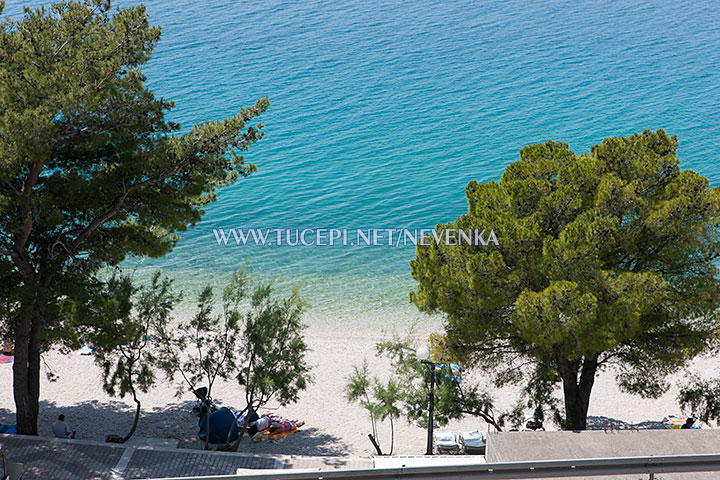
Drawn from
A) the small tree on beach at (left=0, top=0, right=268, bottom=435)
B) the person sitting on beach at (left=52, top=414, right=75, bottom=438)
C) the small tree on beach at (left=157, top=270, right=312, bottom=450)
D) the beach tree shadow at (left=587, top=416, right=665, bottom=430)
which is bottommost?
the person sitting on beach at (left=52, top=414, right=75, bottom=438)

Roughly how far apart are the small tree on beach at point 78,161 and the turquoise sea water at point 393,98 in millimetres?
13945

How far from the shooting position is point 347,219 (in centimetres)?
3956

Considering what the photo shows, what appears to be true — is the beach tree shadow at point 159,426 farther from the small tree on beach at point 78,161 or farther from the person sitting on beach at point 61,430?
the small tree on beach at point 78,161

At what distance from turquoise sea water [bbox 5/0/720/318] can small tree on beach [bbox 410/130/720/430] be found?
543 inches

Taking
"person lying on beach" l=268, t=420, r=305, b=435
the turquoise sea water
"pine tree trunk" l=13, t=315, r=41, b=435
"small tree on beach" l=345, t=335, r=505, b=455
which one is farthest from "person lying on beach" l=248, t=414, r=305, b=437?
the turquoise sea water

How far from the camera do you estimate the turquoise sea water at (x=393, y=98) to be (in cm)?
3694

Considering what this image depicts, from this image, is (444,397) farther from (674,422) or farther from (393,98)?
(393,98)

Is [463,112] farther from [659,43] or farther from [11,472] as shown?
[11,472]

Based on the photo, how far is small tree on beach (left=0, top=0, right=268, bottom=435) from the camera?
1288 cm

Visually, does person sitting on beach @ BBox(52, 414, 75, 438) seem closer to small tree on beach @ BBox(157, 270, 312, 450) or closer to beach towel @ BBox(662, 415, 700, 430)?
small tree on beach @ BBox(157, 270, 312, 450)

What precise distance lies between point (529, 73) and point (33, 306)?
46.2 m

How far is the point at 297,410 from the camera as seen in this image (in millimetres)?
20359

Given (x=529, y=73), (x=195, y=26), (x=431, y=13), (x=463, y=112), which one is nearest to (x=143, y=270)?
(x=463, y=112)

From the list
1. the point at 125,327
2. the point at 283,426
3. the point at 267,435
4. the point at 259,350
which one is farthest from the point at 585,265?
the point at 267,435
